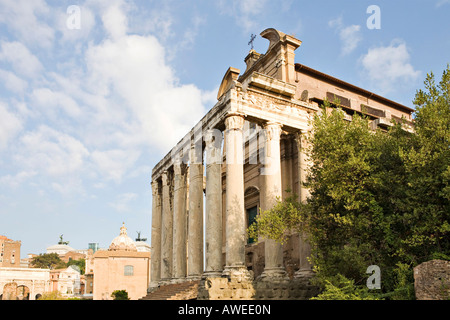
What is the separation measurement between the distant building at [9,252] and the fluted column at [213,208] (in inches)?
3658

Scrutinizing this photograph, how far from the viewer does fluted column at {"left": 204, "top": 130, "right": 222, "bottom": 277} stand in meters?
19.2

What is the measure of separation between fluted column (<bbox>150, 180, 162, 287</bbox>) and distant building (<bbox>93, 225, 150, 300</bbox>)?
26.7 metres

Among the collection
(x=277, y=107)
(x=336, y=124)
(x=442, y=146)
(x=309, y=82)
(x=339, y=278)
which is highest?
(x=309, y=82)

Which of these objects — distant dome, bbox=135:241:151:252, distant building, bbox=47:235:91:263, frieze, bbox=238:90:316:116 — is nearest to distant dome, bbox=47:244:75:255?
distant building, bbox=47:235:91:263

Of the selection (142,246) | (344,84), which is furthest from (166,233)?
(142,246)

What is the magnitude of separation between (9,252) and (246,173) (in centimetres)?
9138

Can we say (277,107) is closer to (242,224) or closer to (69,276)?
(242,224)

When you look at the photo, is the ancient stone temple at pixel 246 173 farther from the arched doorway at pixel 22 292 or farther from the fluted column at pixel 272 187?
the arched doorway at pixel 22 292

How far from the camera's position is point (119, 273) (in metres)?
54.2

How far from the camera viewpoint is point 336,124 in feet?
50.8

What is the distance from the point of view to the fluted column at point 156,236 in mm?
28641

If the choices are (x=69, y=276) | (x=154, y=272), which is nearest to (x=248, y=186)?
(x=154, y=272)

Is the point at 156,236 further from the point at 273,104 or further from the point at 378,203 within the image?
the point at 378,203
